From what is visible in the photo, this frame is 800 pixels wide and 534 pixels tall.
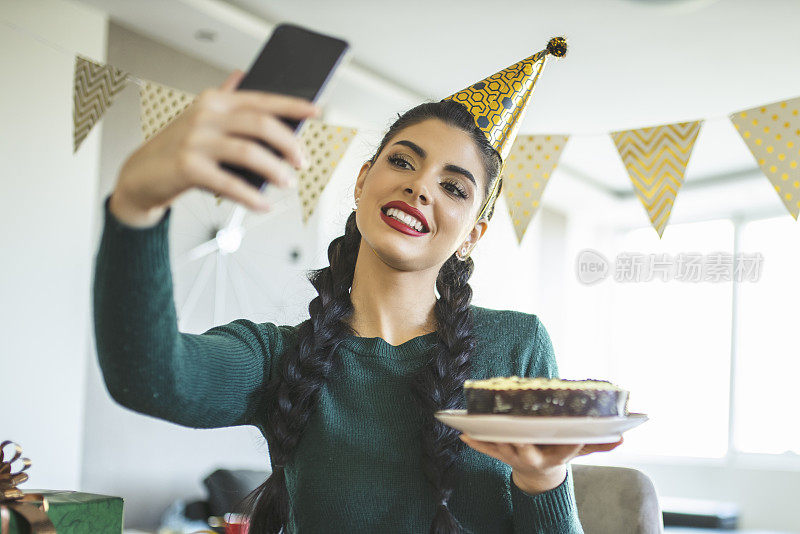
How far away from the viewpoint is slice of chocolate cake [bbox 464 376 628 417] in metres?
1.01

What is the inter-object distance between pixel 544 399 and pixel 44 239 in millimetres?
3040

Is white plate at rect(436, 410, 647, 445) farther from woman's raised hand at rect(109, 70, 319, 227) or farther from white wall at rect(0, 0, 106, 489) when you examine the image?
white wall at rect(0, 0, 106, 489)

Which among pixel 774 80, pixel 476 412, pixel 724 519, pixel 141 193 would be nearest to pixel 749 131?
pixel 476 412

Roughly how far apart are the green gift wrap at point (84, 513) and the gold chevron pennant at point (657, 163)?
2092 mm

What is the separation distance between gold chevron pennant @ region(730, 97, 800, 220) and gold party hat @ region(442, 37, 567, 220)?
1.01 metres

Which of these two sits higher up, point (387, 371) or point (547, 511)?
point (387, 371)

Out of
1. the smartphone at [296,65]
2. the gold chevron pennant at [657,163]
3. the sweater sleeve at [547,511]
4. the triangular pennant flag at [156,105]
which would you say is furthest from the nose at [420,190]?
the triangular pennant flag at [156,105]

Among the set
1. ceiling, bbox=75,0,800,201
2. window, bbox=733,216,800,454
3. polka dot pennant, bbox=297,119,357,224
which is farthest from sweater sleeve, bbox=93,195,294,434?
window, bbox=733,216,800,454

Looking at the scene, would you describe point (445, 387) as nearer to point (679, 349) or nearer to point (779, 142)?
point (779, 142)

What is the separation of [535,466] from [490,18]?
341 cm

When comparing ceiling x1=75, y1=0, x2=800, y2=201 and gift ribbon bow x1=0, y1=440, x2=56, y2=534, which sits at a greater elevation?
ceiling x1=75, y1=0, x2=800, y2=201

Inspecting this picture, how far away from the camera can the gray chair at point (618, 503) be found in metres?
1.46

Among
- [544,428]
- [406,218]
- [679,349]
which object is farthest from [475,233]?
[679,349]

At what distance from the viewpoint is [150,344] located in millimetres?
850
